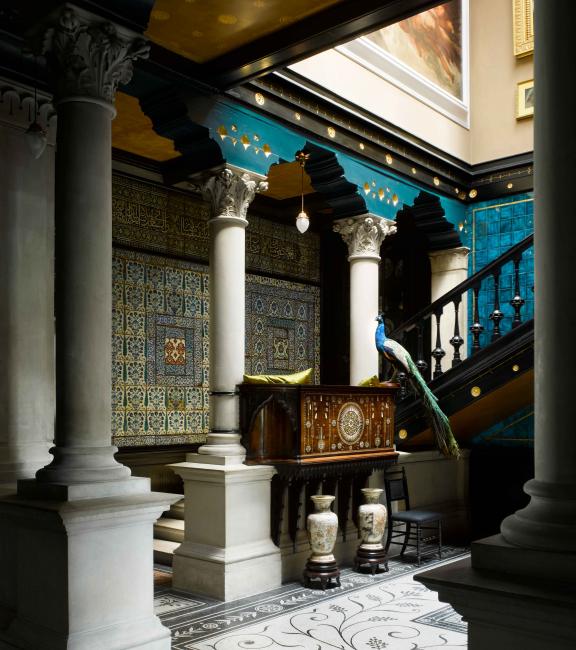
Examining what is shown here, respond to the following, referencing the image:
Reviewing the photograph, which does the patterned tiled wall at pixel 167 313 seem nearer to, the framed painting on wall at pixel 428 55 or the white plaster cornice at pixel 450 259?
the white plaster cornice at pixel 450 259

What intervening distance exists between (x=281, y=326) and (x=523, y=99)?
15.5 ft

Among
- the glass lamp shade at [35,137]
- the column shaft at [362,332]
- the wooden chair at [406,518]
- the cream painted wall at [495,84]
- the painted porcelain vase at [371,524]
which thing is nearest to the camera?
the glass lamp shade at [35,137]

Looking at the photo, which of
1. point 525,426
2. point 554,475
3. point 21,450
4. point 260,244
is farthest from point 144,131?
point 554,475

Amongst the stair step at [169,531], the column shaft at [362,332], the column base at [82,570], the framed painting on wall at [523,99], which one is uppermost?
the framed painting on wall at [523,99]

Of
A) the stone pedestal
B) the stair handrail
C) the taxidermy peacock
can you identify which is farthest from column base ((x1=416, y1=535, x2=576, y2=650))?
the stair handrail

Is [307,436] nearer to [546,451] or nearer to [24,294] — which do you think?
[24,294]

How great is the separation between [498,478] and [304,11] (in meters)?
6.68

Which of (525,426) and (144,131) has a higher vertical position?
(144,131)

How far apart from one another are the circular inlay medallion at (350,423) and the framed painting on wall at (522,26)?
621cm

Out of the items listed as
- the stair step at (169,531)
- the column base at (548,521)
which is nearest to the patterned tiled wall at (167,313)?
the stair step at (169,531)

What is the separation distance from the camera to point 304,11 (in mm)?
5551

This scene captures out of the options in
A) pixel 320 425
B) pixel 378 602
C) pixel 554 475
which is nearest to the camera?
pixel 554 475

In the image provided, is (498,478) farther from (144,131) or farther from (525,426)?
(144,131)

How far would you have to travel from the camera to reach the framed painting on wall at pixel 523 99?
Answer: 10.6 m
